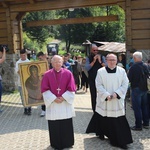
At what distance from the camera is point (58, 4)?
10828mm

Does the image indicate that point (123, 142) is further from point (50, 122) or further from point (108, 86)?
point (50, 122)

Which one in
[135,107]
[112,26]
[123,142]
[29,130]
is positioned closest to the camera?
[123,142]

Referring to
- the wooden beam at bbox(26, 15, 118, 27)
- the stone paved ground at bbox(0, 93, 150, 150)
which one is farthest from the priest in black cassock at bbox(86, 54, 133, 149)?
the wooden beam at bbox(26, 15, 118, 27)

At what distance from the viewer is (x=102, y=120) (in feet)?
19.5

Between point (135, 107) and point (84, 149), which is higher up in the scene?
point (135, 107)

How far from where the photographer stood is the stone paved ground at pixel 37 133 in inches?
231

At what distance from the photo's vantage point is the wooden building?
940 cm

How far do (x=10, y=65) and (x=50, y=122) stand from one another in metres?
7.34

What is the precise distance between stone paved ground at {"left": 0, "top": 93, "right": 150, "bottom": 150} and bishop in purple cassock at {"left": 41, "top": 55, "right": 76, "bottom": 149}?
0.87 ft

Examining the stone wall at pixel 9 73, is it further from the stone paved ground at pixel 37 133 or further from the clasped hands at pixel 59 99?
the clasped hands at pixel 59 99

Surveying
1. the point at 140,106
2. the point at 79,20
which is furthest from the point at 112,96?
the point at 79,20

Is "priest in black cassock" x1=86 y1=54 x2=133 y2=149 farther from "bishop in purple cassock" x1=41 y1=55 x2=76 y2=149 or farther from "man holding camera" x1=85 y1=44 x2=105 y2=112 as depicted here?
"man holding camera" x1=85 y1=44 x2=105 y2=112

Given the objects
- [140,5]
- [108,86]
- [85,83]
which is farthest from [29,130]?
[85,83]

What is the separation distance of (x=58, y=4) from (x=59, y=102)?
6026 mm
